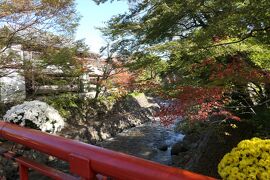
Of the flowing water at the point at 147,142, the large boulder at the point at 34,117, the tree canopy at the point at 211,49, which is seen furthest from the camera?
the flowing water at the point at 147,142

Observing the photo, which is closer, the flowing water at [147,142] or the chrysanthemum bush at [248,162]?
the chrysanthemum bush at [248,162]

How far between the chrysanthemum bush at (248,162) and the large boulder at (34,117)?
665 centimetres

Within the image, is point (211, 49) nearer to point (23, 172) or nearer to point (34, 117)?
point (34, 117)

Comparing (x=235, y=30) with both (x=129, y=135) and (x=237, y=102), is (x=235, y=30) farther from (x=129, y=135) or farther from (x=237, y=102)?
(x=129, y=135)

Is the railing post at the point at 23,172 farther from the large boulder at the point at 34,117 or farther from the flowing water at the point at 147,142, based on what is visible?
the flowing water at the point at 147,142

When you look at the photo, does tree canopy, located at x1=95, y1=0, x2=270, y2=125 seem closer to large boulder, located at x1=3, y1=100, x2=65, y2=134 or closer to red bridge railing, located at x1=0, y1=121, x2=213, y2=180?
Answer: large boulder, located at x1=3, y1=100, x2=65, y2=134

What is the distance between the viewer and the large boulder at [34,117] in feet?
26.0

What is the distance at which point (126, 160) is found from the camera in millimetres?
1307

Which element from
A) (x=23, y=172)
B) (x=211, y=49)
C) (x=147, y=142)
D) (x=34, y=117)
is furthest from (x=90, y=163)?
(x=147, y=142)

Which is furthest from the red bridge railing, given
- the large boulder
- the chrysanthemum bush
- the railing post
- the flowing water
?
the flowing water

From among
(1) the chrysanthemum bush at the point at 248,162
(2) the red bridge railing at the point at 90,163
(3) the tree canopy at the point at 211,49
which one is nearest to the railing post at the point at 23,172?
(2) the red bridge railing at the point at 90,163

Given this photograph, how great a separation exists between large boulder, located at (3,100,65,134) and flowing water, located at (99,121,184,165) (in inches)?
194

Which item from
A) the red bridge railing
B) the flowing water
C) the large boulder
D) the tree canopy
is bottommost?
the flowing water

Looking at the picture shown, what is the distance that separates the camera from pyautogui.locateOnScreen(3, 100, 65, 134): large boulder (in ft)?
26.0
